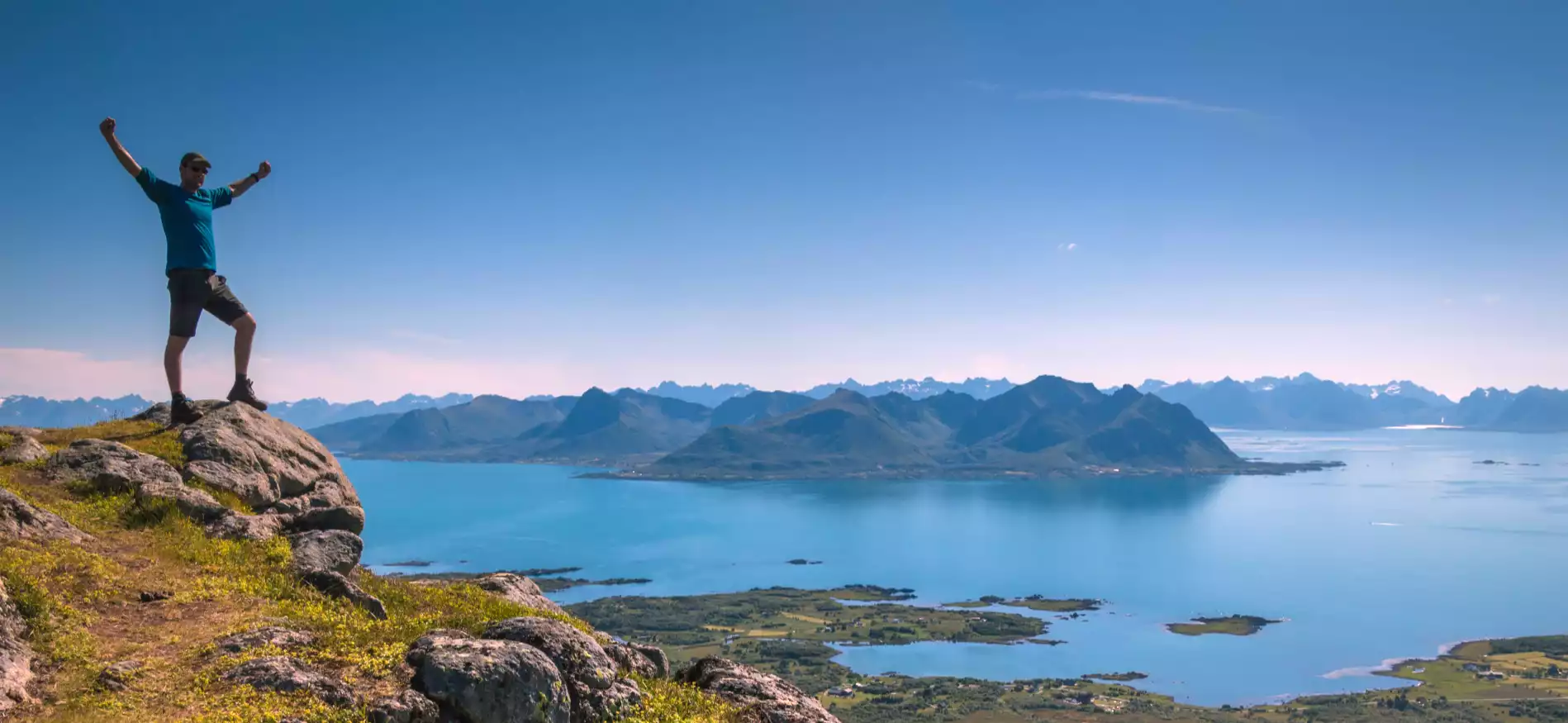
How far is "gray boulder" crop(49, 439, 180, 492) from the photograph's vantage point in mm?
11750

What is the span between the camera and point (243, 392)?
1504cm

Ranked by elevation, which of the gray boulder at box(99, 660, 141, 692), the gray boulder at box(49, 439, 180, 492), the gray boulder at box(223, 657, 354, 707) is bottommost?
the gray boulder at box(223, 657, 354, 707)

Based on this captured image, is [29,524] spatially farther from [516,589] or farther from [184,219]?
[516,589]

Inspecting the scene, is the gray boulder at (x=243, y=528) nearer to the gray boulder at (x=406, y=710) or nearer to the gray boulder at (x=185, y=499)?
the gray boulder at (x=185, y=499)

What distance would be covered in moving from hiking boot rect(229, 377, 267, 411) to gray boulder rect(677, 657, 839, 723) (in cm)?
943

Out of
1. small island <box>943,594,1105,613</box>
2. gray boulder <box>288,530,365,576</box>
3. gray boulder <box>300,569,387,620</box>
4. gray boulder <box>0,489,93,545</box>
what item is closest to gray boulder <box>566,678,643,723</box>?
gray boulder <box>300,569,387,620</box>

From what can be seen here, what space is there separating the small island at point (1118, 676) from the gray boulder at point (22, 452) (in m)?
110

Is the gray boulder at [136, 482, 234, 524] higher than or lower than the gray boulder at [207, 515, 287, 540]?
higher

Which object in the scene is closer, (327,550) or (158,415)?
(327,550)

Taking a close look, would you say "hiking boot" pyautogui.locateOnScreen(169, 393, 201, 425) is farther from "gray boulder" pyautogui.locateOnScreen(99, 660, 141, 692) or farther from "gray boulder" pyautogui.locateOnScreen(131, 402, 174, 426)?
"gray boulder" pyautogui.locateOnScreen(99, 660, 141, 692)

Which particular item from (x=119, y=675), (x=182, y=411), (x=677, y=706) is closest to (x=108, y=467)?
(x=182, y=411)

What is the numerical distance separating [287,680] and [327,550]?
411 centimetres

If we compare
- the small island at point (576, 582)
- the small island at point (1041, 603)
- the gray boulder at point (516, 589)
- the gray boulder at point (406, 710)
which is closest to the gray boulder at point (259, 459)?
the gray boulder at point (516, 589)

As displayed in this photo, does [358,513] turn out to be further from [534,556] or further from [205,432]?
[534,556]
